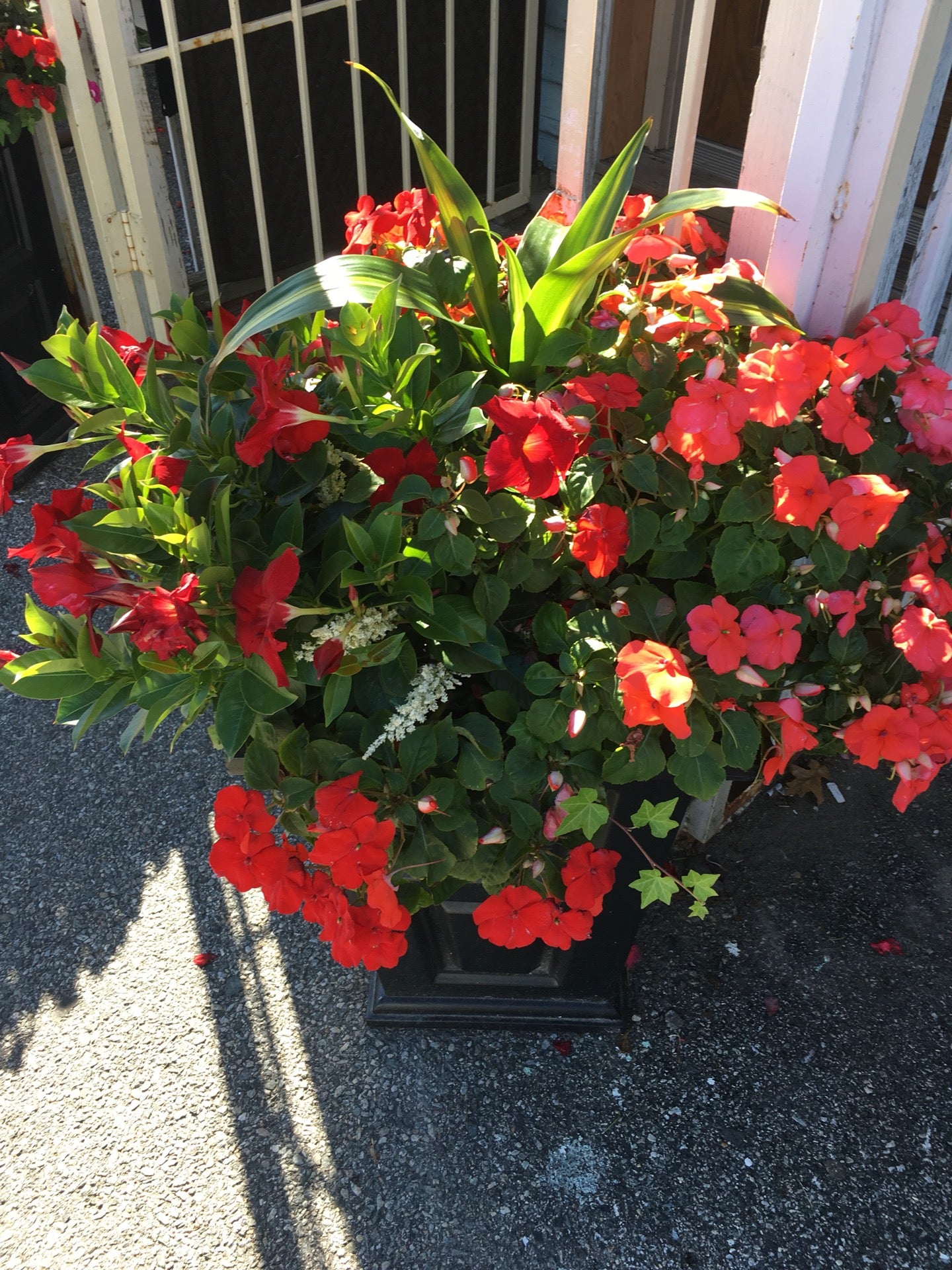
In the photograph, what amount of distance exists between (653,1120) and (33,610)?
140 centimetres

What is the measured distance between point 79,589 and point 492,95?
3327 millimetres

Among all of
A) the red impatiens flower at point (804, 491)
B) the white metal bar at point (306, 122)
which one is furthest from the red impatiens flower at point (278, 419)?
the white metal bar at point (306, 122)

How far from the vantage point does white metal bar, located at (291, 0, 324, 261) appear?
2.89m

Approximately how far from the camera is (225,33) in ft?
9.37

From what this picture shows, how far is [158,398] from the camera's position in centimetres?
122

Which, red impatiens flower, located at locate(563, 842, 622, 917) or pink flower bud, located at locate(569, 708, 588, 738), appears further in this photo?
red impatiens flower, located at locate(563, 842, 622, 917)

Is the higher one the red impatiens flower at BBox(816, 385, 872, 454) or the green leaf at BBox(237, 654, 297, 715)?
the red impatiens flower at BBox(816, 385, 872, 454)

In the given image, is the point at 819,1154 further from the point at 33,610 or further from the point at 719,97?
the point at 719,97

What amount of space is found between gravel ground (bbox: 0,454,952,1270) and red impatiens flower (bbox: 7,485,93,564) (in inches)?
46.4

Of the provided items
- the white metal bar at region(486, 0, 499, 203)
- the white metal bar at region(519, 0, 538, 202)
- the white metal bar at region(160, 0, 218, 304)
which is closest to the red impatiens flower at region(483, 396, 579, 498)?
the white metal bar at region(160, 0, 218, 304)

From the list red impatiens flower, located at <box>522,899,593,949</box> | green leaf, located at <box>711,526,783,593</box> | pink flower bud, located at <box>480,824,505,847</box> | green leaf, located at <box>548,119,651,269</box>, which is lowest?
red impatiens flower, located at <box>522,899,593,949</box>

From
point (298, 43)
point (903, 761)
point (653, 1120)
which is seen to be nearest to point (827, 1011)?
point (653, 1120)

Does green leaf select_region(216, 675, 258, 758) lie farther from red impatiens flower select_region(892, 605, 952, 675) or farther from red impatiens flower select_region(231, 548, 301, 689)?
red impatiens flower select_region(892, 605, 952, 675)

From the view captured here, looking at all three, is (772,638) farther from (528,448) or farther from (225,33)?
(225,33)
